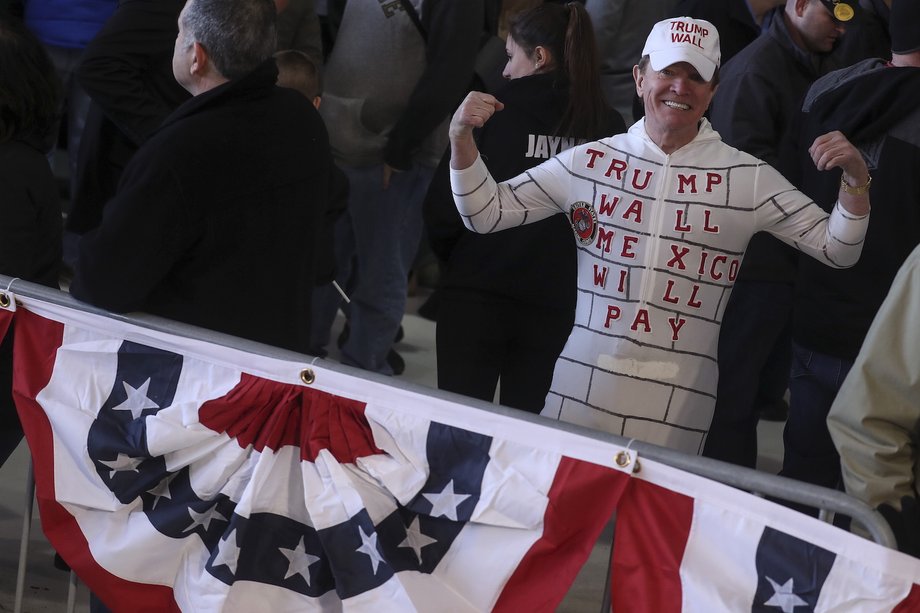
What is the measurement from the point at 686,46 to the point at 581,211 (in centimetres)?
50

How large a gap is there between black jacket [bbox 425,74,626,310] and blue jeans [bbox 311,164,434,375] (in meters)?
1.68

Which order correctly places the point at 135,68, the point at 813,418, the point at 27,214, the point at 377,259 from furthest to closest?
the point at 377,259 < the point at 135,68 < the point at 813,418 < the point at 27,214

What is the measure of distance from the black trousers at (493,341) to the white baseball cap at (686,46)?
1.02m

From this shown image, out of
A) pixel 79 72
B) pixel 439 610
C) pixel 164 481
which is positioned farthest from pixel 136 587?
pixel 79 72

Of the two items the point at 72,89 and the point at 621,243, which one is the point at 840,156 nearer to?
the point at 621,243

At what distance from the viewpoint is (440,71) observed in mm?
5160

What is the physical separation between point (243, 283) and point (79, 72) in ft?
5.96

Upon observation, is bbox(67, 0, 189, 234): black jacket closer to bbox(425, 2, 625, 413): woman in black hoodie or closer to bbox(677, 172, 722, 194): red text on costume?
bbox(425, 2, 625, 413): woman in black hoodie

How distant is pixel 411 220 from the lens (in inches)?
224

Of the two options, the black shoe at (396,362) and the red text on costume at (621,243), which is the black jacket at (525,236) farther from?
the black shoe at (396,362)

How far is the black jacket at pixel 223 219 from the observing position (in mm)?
2988

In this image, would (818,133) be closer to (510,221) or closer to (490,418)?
(510,221)

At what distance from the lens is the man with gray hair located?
2.99 m

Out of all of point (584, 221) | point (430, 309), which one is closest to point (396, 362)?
point (430, 309)
